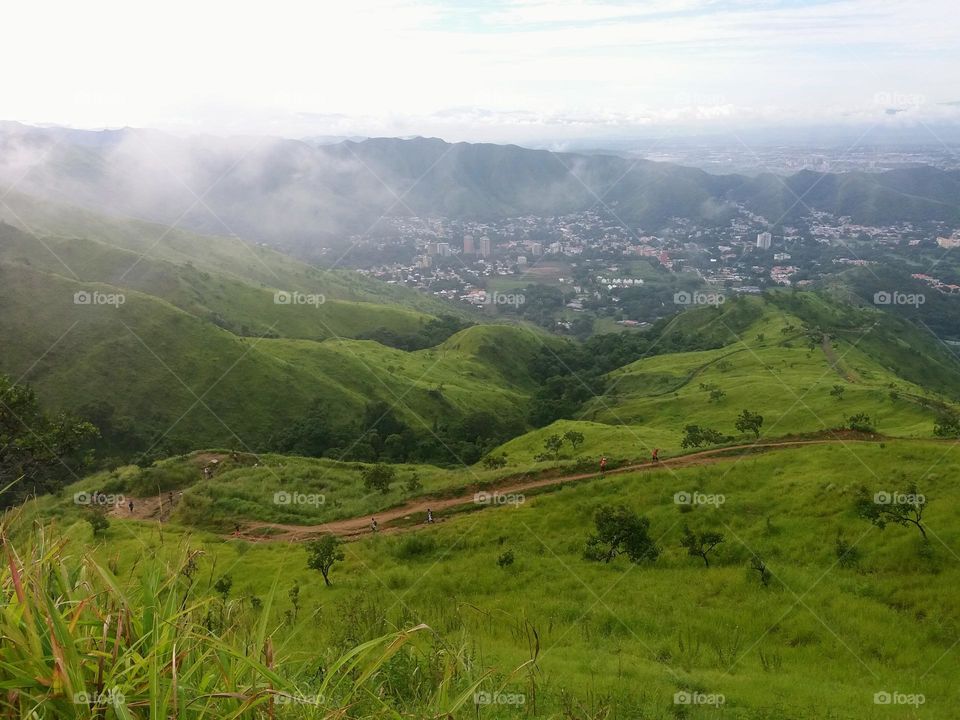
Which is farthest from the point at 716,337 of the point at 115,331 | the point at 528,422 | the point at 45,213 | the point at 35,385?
the point at 45,213

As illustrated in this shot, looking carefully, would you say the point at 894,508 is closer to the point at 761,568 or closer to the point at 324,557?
the point at 761,568

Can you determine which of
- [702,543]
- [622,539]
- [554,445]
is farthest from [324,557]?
[554,445]

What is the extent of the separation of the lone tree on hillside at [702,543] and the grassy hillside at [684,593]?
0.27m

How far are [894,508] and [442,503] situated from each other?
16.8 metres

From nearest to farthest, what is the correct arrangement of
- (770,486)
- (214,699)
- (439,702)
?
1. (214,699)
2. (439,702)
3. (770,486)

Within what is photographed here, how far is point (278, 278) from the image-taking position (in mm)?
178125

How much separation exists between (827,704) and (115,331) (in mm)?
84668

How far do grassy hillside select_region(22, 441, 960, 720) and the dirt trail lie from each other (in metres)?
1.76

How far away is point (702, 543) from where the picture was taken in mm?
18797

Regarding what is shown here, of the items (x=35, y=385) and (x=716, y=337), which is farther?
(x=716, y=337)

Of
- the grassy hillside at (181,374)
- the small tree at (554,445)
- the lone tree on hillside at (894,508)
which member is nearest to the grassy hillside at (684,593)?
the lone tree on hillside at (894,508)

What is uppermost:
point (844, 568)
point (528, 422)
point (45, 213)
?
point (45, 213)

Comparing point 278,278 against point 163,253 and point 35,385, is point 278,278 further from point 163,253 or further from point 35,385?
point 35,385

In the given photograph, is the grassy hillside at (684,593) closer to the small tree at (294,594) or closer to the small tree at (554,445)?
the small tree at (294,594)
